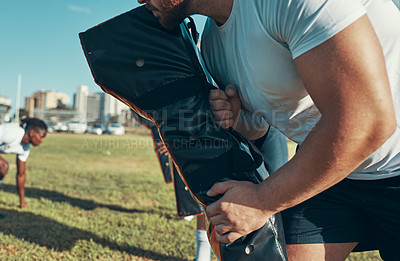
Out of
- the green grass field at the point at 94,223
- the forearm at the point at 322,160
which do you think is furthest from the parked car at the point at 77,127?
the forearm at the point at 322,160

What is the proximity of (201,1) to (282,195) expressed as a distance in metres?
0.73

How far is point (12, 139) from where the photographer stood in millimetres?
5262

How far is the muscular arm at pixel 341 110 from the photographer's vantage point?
83cm

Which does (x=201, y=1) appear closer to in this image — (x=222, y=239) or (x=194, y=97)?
(x=194, y=97)

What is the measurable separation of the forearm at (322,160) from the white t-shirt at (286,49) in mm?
234

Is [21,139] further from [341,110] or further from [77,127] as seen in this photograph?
[77,127]

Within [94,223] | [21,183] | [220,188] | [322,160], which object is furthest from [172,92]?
[21,183]

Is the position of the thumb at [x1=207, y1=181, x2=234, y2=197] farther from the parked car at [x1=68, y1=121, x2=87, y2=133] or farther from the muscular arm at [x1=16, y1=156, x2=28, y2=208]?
the parked car at [x1=68, y1=121, x2=87, y2=133]

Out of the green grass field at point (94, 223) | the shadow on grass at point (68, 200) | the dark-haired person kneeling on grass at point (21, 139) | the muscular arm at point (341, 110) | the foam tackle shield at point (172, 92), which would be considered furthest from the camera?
the dark-haired person kneeling on grass at point (21, 139)

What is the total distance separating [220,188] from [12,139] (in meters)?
5.06

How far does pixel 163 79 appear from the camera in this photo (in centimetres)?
134

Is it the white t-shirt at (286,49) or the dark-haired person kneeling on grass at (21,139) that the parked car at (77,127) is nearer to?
the dark-haired person kneeling on grass at (21,139)

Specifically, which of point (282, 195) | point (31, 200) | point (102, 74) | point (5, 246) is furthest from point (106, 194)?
point (282, 195)

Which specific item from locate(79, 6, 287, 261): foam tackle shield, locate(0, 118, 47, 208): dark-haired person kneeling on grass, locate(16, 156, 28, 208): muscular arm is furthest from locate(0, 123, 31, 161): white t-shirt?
locate(79, 6, 287, 261): foam tackle shield
